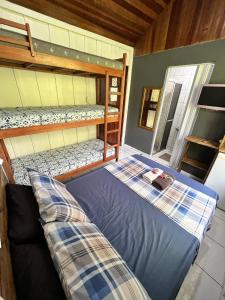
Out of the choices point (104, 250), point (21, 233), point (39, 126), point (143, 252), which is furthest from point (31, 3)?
point (143, 252)

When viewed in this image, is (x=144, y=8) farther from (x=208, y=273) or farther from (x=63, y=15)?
(x=208, y=273)

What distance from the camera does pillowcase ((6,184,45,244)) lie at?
779 mm

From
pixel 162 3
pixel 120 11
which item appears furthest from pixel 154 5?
pixel 120 11

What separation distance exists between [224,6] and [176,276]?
133 inches

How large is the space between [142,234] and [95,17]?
324 centimetres

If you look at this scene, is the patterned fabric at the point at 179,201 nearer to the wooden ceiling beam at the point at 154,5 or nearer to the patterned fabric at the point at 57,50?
the patterned fabric at the point at 57,50

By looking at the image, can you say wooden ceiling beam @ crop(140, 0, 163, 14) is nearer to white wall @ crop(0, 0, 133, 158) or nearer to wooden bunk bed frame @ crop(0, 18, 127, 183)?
white wall @ crop(0, 0, 133, 158)

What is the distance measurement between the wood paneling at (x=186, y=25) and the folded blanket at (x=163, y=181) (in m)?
2.30

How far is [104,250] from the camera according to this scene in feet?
2.68

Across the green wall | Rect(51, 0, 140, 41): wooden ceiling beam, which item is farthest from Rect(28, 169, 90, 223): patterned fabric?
the green wall

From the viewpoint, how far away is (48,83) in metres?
2.33

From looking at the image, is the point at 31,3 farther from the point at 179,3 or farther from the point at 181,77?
the point at 181,77

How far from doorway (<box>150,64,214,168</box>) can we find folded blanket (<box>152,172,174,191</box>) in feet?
4.60

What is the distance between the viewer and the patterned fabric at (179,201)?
1248 millimetres
